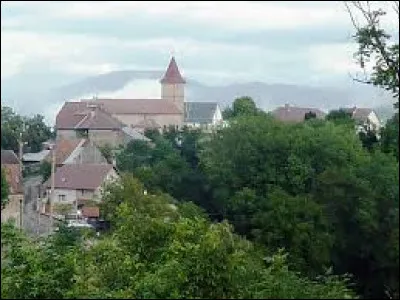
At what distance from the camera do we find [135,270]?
9.39m

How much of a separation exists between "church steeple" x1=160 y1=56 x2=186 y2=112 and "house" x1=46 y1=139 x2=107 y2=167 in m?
27.1

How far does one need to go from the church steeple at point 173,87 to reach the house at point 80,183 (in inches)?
1299

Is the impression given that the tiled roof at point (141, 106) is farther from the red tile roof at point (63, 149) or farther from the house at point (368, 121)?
the house at point (368, 121)

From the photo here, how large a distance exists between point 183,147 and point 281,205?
22020 mm

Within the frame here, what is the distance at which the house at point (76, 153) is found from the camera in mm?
36562

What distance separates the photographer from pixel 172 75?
221 feet

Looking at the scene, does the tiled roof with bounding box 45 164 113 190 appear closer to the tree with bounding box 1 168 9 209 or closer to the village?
the village

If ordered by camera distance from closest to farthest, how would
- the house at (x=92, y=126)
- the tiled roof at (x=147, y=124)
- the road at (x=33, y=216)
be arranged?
the road at (x=33, y=216) < the house at (x=92, y=126) < the tiled roof at (x=147, y=124)

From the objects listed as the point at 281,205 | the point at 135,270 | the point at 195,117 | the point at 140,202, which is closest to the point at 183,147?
the point at 140,202

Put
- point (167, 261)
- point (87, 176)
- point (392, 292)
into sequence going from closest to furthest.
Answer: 1. point (392, 292)
2. point (167, 261)
3. point (87, 176)

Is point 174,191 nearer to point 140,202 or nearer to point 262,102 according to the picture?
point 140,202

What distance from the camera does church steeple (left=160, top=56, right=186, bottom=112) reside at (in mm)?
66688

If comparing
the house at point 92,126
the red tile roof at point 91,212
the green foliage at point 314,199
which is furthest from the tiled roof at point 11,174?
the house at point 92,126

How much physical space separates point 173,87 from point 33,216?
41279 millimetres
